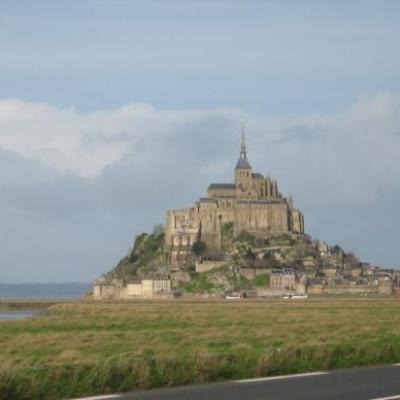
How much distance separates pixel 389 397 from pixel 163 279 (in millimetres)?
120633

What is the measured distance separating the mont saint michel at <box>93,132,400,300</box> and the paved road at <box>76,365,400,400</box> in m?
109

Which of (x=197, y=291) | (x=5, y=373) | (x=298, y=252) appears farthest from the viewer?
(x=298, y=252)

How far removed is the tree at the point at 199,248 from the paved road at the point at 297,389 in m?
127

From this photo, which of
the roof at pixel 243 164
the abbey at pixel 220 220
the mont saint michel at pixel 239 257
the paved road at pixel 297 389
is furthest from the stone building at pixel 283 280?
the paved road at pixel 297 389

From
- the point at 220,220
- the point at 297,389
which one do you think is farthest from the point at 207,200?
the point at 297,389

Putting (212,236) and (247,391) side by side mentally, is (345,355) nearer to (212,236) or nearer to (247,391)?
(247,391)

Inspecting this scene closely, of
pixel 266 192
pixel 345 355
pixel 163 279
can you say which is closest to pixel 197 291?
pixel 163 279

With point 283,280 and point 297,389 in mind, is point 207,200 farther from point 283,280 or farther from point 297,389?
point 297,389

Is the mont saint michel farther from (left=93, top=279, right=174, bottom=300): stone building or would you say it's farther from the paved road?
the paved road

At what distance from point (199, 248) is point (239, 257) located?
7197mm

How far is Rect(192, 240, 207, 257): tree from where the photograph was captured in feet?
465

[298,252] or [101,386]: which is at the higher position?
[298,252]

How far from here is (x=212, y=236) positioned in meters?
144

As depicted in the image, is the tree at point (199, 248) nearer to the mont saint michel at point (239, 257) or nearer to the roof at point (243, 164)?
the mont saint michel at point (239, 257)
